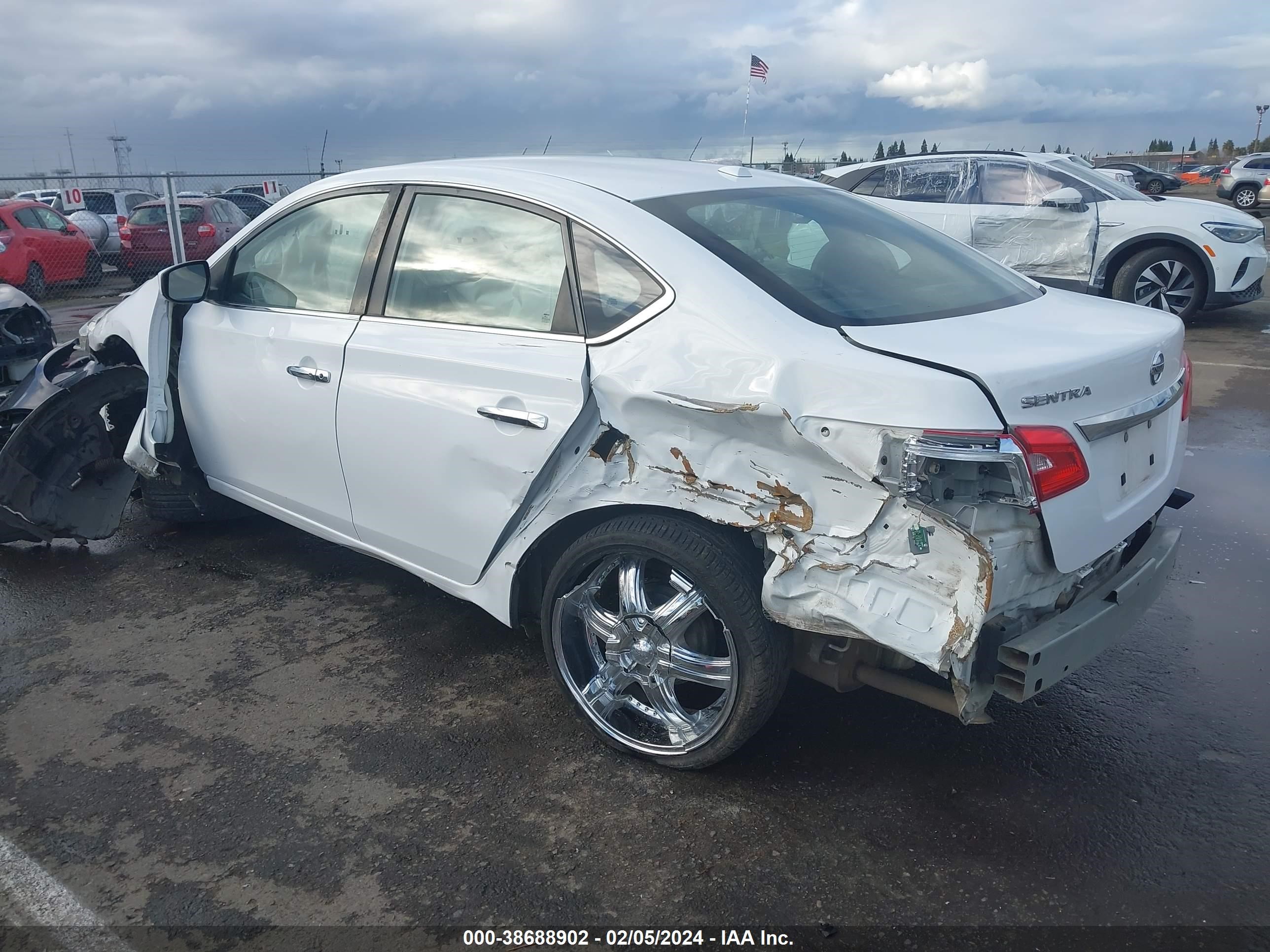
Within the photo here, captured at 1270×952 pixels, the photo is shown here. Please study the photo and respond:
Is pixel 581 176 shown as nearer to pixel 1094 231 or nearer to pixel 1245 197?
pixel 1094 231

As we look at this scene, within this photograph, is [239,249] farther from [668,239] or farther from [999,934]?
[999,934]

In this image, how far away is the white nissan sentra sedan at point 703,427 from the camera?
2.42 m

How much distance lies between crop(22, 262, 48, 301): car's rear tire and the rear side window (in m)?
14.9

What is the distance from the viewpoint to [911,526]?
2381 millimetres

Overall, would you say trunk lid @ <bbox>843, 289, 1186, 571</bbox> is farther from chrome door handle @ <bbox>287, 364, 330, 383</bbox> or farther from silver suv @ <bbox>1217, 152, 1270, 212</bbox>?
silver suv @ <bbox>1217, 152, 1270, 212</bbox>

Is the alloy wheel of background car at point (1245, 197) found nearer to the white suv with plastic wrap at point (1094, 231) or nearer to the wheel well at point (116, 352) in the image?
the white suv with plastic wrap at point (1094, 231)

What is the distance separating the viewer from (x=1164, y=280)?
33.7 ft

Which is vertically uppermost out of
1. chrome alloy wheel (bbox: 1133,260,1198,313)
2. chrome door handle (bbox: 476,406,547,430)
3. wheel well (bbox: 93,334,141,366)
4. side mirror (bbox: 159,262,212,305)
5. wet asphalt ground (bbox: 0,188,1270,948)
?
side mirror (bbox: 159,262,212,305)

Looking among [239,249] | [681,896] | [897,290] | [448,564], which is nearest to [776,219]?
[897,290]

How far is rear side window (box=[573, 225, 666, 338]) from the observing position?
2.91 m

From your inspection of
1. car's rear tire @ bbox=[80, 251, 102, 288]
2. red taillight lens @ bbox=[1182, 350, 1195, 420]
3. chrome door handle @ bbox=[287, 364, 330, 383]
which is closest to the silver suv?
car's rear tire @ bbox=[80, 251, 102, 288]

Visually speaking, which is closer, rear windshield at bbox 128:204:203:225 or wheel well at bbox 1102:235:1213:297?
wheel well at bbox 1102:235:1213:297

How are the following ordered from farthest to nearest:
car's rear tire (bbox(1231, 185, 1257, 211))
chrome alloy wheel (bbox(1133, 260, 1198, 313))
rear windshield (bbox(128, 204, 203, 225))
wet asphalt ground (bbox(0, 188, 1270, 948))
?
1. car's rear tire (bbox(1231, 185, 1257, 211))
2. rear windshield (bbox(128, 204, 203, 225))
3. chrome alloy wheel (bbox(1133, 260, 1198, 313))
4. wet asphalt ground (bbox(0, 188, 1270, 948))

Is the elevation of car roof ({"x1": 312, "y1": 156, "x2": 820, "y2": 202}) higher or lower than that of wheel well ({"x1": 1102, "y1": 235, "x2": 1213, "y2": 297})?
higher
